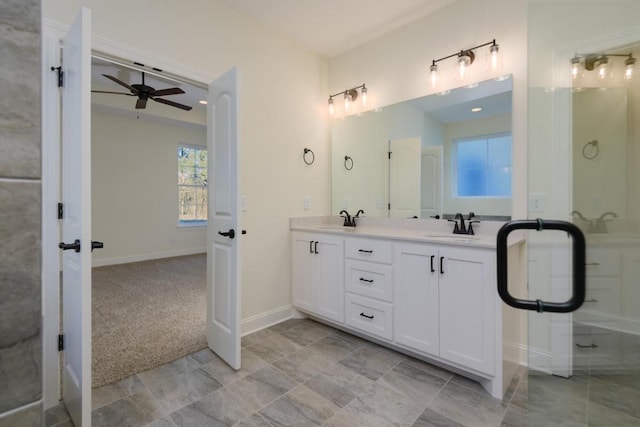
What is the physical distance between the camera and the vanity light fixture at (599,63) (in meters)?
1.29

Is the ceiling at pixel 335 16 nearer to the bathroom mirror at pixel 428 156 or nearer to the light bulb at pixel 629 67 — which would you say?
the bathroom mirror at pixel 428 156

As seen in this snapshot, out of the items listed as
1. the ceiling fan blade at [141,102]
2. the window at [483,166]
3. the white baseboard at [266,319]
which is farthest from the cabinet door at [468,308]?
the ceiling fan blade at [141,102]

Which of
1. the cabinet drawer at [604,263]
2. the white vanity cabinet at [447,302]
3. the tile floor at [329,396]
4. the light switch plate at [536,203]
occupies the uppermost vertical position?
the light switch plate at [536,203]

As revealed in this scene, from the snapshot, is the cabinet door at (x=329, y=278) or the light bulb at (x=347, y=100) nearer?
the cabinet door at (x=329, y=278)

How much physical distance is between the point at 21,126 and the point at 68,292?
161 centimetres

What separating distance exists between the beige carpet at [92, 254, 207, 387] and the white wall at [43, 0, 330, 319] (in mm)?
649

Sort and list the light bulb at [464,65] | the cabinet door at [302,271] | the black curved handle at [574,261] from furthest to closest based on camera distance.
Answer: the cabinet door at [302,271]
the light bulb at [464,65]
the black curved handle at [574,261]

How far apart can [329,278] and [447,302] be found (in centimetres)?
A: 102

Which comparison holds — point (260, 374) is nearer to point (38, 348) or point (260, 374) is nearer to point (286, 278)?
point (286, 278)

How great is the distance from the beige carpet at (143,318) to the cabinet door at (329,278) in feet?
3.39

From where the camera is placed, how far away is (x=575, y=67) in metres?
1.39

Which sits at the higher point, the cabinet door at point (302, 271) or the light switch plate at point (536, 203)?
the light switch plate at point (536, 203)

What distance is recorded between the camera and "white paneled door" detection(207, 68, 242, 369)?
80.9 inches

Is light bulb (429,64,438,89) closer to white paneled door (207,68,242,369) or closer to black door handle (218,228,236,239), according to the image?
white paneled door (207,68,242,369)
